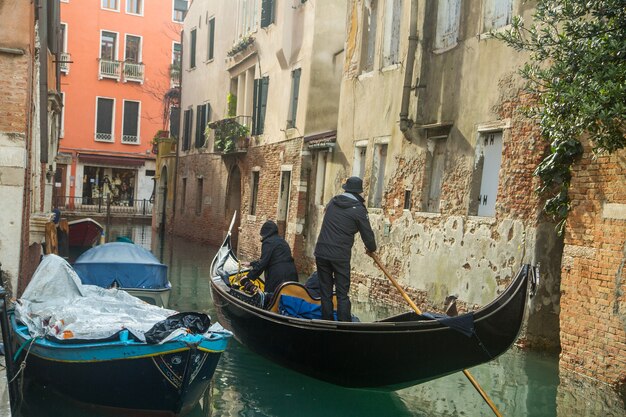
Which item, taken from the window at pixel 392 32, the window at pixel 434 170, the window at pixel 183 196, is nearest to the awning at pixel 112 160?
the window at pixel 183 196

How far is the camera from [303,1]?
15719mm

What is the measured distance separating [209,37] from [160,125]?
37.3 ft

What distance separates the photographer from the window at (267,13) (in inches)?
684

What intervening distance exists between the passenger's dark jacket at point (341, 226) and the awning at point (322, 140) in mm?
6856

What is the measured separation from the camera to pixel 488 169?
9.45 meters

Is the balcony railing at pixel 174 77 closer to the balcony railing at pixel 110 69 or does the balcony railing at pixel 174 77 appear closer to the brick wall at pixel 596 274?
the balcony railing at pixel 110 69

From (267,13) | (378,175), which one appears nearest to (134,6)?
(267,13)

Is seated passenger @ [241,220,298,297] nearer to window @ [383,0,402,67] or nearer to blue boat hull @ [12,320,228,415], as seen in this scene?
blue boat hull @ [12,320,228,415]

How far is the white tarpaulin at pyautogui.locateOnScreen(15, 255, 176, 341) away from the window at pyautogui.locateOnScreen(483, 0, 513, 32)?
528 centimetres

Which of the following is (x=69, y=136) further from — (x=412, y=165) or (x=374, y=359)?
(x=374, y=359)

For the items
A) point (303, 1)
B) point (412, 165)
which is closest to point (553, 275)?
point (412, 165)

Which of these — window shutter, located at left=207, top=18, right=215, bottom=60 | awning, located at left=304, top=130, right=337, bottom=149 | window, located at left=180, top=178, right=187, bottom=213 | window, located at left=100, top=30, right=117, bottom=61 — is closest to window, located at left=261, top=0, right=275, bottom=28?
awning, located at left=304, top=130, right=337, bottom=149

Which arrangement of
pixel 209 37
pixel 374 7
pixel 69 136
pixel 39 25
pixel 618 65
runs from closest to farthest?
pixel 618 65 < pixel 39 25 < pixel 374 7 < pixel 209 37 < pixel 69 136

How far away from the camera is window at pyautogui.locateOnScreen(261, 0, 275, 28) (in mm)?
17375
